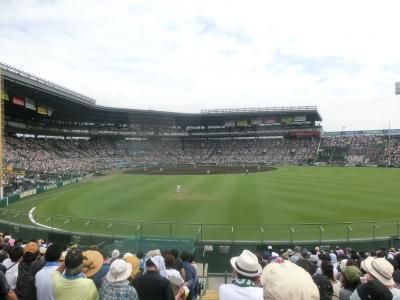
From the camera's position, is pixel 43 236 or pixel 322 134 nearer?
pixel 43 236

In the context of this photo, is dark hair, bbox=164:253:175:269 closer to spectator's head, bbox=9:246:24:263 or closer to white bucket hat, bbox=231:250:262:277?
spectator's head, bbox=9:246:24:263

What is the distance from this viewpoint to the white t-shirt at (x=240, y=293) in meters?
4.04

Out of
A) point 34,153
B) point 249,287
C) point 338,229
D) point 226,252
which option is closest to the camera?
point 249,287

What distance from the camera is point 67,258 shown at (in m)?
5.12

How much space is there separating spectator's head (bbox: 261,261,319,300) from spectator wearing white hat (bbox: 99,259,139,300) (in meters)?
2.52

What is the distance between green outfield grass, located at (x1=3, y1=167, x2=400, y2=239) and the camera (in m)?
21.0

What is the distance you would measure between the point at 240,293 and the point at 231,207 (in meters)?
24.9

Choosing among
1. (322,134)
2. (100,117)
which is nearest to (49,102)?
(100,117)

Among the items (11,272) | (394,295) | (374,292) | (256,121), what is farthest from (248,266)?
(256,121)

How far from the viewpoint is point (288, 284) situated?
10.6 feet

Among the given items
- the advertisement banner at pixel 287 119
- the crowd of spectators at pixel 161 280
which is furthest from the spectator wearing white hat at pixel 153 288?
the advertisement banner at pixel 287 119

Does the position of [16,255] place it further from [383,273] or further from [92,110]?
[92,110]

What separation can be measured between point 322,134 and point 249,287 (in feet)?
348

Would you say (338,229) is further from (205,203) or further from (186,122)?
(186,122)
